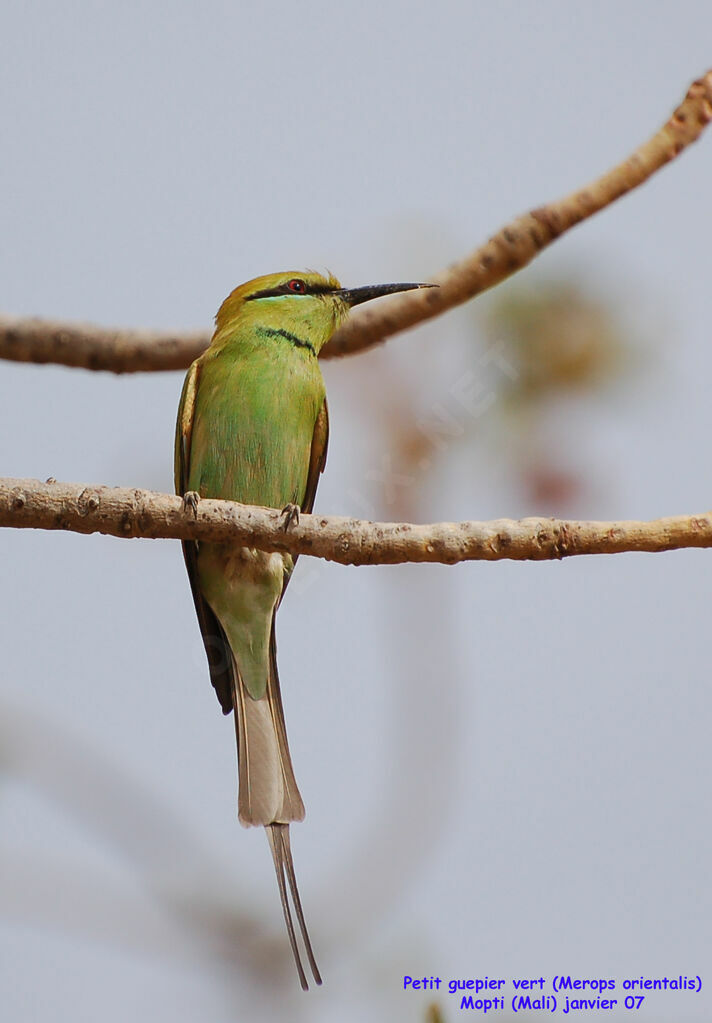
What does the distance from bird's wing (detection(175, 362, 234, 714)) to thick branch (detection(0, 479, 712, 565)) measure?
2.87 ft

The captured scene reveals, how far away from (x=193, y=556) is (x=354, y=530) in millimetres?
987

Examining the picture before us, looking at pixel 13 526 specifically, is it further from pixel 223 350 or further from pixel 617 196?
pixel 617 196

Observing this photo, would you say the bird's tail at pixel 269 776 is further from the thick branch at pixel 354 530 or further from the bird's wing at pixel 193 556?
the thick branch at pixel 354 530

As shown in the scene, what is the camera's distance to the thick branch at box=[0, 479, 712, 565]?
2236mm

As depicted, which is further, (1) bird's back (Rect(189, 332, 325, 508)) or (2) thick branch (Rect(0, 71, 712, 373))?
(1) bird's back (Rect(189, 332, 325, 508))

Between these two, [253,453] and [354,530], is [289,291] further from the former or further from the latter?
[354,530]

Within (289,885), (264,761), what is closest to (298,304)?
(264,761)

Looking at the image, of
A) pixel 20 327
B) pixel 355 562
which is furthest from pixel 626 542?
pixel 20 327

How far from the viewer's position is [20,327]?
3367 mm

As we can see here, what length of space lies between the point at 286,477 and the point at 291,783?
858 millimetres

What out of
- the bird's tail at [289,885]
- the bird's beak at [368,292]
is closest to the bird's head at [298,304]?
the bird's beak at [368,292]

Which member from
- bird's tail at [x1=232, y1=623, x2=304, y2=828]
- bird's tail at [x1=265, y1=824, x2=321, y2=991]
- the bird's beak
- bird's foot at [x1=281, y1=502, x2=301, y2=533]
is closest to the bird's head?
the bird's beak

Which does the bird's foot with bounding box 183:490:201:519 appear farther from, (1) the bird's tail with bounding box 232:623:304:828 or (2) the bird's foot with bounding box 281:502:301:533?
(1) the bird's tail with bounding box 232:623:304:828

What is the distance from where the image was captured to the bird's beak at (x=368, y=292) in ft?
10.9
